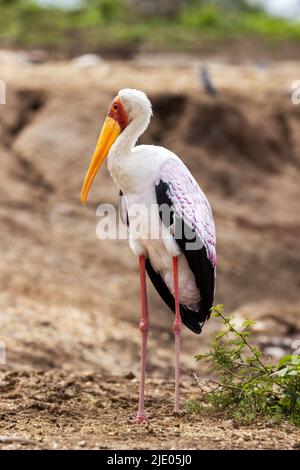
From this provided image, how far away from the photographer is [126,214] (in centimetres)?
588

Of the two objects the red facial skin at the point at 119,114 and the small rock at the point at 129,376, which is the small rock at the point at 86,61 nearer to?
the small rock at the point at 129,376

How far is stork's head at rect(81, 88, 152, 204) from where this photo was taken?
5691 millimetres

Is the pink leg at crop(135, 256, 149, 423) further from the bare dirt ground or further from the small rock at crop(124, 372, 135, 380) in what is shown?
the small rock at crop(124, 372, 135, 380)

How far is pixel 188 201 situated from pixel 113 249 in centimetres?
652

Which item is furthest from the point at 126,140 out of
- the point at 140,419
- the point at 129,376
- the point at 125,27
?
the point at 125,27

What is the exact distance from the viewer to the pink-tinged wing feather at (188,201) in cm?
556

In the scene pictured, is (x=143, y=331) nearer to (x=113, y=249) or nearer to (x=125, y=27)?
(x=113, y=249)

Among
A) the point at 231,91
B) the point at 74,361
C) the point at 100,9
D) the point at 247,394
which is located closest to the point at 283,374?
the point at 247,394

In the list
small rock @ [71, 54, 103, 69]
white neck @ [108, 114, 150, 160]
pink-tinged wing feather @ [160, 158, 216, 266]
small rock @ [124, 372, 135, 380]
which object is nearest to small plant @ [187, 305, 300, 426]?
pink-tinged wing feather @ [160, 158, 216, 266]

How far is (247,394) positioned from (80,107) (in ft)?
33.0

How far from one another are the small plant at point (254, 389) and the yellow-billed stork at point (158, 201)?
267 millimetres

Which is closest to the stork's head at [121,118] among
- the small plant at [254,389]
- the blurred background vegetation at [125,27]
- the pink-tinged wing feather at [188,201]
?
the pink-tinged wing feather at [188,201]

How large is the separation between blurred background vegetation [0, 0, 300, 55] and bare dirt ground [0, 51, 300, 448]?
59.8 inches

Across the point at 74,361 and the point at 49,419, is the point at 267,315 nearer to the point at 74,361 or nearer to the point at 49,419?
the point at 74,361
